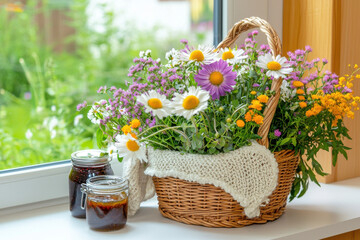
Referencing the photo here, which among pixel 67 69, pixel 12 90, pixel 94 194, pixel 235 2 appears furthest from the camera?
pixel 67 69

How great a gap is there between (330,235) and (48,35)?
159 centimetres

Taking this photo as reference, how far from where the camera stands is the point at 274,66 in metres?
1.05

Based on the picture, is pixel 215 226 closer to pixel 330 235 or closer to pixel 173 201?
pixel 173 201

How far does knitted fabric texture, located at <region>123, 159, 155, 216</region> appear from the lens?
3.79 ft

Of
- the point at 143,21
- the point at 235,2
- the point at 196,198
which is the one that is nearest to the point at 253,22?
the point at 235,2

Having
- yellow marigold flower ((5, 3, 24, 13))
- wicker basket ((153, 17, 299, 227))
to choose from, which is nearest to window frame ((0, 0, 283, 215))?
wicker basket ((153, 17, 299, 227))

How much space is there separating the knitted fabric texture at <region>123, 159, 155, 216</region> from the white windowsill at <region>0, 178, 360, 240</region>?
0.04 m

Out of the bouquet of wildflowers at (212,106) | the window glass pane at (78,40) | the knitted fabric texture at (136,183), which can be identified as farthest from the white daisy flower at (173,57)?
the window glass pane at (78,40)

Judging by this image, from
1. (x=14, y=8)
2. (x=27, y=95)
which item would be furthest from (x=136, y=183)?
(x=14, y=8)

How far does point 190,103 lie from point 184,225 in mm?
294

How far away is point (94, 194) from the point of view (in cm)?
110

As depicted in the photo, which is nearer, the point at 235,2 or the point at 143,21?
the point at 235,2

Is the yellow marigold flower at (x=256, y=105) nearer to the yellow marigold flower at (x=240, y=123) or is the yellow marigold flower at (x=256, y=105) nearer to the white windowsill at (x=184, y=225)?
the yellow marigold flower at (x=240, y=123)

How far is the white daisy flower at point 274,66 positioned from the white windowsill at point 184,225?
323 mm
